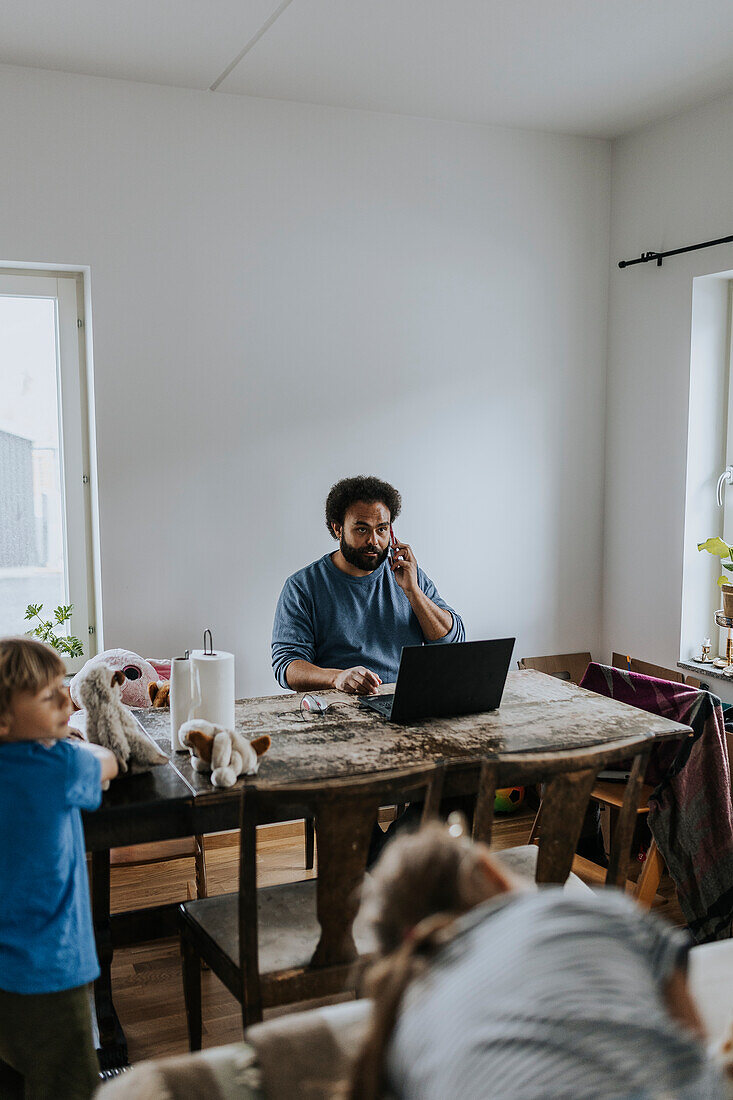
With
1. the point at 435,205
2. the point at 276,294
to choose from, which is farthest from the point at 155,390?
the point at 435,205

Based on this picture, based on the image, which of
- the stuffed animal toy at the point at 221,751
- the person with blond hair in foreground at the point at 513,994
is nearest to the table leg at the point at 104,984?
the stuffed animal toy at the point at 221,751

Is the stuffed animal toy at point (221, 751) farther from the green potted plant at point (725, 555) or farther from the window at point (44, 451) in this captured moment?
the green potted plant at point (725, 555)

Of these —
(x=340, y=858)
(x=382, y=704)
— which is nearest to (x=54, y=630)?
(x=382, y=704)

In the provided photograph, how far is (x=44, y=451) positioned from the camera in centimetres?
315

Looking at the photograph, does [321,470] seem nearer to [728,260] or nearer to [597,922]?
[728,260]

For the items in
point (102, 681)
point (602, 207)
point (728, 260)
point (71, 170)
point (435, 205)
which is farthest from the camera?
point (602, 207)

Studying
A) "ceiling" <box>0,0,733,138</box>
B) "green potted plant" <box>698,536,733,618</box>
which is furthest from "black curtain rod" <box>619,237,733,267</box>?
"green potted plant" <box>698,536,733,618</box>

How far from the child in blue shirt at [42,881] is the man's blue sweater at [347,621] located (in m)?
1.36

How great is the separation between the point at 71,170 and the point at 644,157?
2102 mm

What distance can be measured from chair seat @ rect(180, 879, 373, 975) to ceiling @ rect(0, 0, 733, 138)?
2.26 metres

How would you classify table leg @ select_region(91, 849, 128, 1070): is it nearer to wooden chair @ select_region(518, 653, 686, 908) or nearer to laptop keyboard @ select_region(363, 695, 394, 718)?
laptop keyboard @ select_region(363, 695, 394, 718)

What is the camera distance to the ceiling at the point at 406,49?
8.47 ft

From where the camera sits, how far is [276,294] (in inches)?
129

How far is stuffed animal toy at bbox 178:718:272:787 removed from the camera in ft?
5.53
